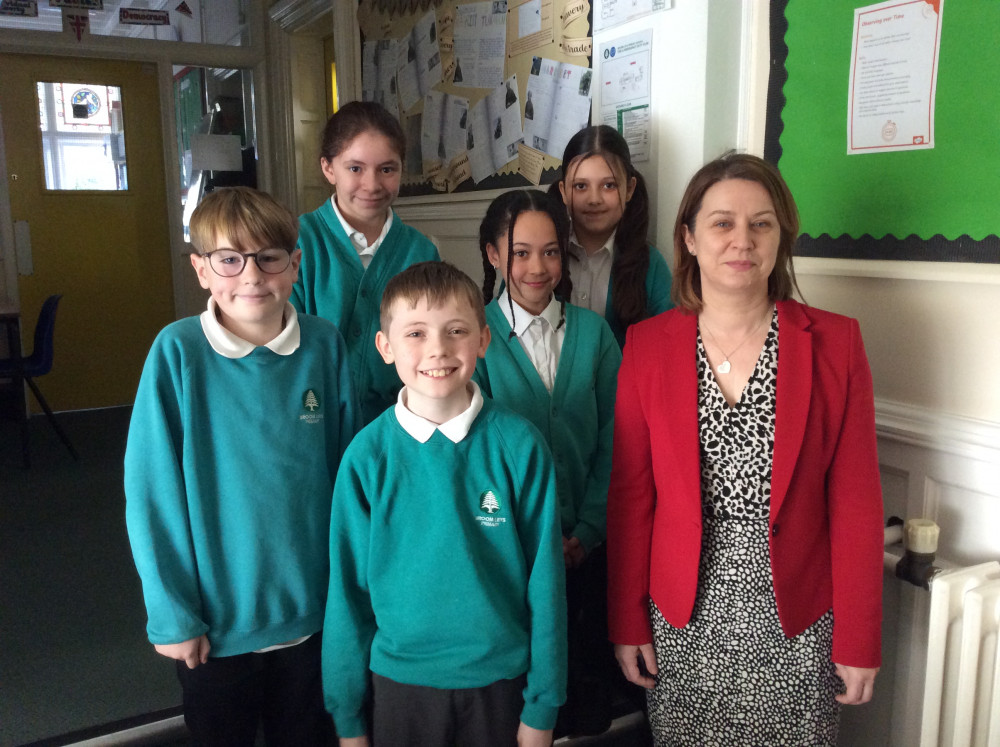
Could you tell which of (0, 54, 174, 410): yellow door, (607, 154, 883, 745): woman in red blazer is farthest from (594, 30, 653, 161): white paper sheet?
(0, 54, 174, 410): yellow door

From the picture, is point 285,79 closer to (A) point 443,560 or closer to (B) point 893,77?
(B) point 893,77

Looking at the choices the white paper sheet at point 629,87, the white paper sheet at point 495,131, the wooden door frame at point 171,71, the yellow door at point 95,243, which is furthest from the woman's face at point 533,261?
the yellow door at point 95,243

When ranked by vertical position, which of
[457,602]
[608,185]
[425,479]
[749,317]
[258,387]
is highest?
[608,185]

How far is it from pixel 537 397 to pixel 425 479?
36 centimetres

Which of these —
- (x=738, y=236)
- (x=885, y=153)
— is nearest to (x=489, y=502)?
(x=738, y=236)

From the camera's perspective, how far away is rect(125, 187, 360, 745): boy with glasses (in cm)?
123

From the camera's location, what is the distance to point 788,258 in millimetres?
1310

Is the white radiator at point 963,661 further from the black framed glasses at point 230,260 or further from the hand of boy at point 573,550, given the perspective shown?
the black framed glasses at point 230,260

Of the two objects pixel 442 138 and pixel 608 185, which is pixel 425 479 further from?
pixel 442 138

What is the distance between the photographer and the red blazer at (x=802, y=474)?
1.23 meters

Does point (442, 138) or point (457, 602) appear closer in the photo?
point (457, 602)

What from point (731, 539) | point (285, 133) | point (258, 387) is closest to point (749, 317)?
point (731, 539)

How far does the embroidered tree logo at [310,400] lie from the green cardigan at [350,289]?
32 cm

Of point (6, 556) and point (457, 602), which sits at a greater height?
point (457, 602)
